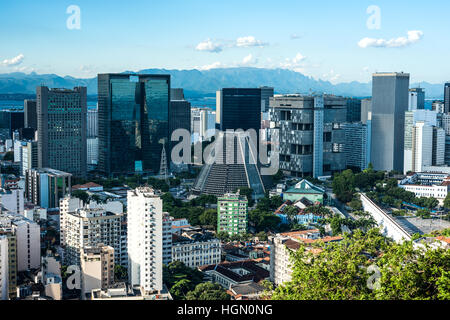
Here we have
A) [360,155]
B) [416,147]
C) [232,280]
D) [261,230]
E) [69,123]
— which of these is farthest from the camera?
[360,155]

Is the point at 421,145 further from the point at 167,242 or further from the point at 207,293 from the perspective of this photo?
the point at 207,293

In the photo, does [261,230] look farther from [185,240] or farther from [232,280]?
[232,280]

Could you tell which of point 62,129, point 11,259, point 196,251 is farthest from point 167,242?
point 62,129

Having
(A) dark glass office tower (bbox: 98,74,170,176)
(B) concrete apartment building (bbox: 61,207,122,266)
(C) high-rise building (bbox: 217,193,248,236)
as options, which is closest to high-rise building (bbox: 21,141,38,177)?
(A) dark glass office tower (bbox: 98,74,170,176)

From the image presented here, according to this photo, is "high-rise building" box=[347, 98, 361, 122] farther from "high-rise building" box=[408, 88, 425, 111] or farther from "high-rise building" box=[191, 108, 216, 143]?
"high-rise building" box=[191, 108, 216, 143]

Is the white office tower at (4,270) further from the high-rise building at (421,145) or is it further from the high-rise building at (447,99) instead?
the high-rise building at (447,99)
